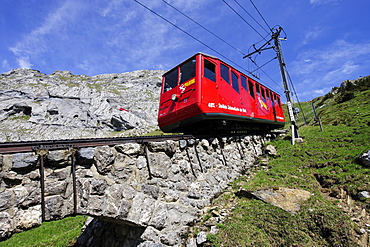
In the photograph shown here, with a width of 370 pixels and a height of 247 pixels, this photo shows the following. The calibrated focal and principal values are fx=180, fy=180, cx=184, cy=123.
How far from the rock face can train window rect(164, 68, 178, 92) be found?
4620cm

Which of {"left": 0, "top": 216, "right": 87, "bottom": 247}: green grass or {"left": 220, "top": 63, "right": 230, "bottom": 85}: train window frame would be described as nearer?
{"left": 220, "top": 63, "right": 230, "bottom": 85}: train window frame

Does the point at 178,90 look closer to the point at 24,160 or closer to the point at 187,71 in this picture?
the point at 187,71

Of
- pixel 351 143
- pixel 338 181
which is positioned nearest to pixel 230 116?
pixel 338 181

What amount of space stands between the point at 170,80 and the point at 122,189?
5.13 meters

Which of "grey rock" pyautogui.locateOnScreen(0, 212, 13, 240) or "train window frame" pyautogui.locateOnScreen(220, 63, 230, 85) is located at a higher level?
"train window frame" pyautogui.locateOnScreen(220, 63, 230, 85)

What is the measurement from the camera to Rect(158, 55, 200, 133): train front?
6.05 metres

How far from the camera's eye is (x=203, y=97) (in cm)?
589

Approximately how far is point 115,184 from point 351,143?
9.96m

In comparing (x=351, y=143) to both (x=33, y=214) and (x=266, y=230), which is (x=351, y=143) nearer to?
(x=266, y=230)

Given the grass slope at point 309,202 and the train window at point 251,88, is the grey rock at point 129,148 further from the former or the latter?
the train window at point 251,88

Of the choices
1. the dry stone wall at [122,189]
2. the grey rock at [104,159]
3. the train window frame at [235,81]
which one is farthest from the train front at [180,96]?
the grey rock at [104,159]

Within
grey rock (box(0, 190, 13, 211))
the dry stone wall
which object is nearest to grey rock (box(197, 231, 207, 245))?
the dry stone wall

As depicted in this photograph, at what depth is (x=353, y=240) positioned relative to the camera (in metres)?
3.56

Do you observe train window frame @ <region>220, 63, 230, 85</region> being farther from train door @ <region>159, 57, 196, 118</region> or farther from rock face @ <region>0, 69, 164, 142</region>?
rock face @ <region>0, 69, 164, 142</region>
